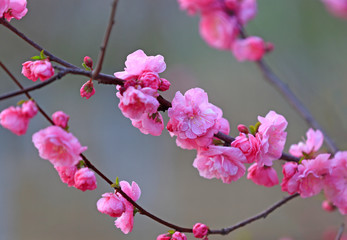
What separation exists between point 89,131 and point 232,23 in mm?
2005

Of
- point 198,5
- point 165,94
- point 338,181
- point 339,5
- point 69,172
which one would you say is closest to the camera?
point 339,5

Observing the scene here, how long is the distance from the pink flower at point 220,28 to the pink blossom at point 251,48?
0.11 feet

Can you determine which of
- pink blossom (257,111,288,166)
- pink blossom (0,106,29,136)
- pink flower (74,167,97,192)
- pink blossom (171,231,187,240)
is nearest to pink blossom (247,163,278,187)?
pink blossom (257,111,288,166)

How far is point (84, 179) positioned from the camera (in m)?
0.51

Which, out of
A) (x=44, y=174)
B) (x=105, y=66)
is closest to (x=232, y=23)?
(x=105, y=66)

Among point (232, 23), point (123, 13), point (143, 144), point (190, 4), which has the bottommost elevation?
point (143, 144)

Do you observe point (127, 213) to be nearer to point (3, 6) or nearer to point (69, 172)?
point (69, 172)

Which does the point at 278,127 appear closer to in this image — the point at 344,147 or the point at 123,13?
the point at 344,147

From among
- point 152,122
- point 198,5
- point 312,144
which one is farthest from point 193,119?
point 198,5

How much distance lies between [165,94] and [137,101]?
1939 millimetres

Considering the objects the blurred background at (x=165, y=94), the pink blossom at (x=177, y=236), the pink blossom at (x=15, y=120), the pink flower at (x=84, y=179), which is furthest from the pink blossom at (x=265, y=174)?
the blurred background at (x=165, y=94)

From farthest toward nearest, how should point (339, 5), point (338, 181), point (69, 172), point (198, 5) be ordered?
point (198, 5) → point (338, 181) → point (69, 172) → point (339, 5)

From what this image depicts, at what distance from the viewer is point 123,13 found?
298cm

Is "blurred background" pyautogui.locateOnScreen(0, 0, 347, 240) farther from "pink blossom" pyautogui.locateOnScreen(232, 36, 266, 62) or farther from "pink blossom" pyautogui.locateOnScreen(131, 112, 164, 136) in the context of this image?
"pink blossom" pyautogui.locateOnScreen(131, 112, 164, 136)
